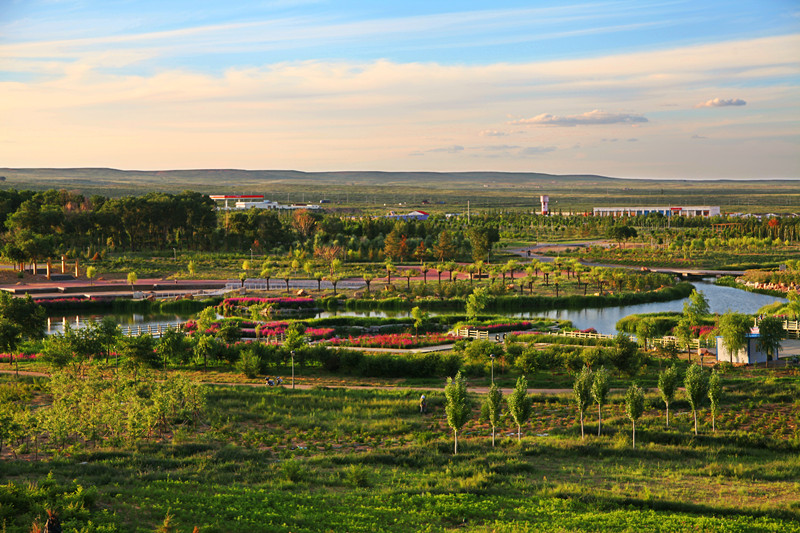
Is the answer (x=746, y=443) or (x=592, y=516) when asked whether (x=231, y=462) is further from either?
(x=746, y=443)

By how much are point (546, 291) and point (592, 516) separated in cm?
4381

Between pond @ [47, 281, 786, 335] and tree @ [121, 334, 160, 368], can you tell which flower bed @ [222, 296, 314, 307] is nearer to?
pond @ [47, 281, 786, 335]

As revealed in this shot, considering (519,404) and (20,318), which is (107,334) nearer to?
(20,318)

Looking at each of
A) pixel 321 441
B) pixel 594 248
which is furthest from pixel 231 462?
pixel 594 248

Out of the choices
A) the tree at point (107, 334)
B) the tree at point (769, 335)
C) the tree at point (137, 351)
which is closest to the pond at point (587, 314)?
the tree at point (769, 335)

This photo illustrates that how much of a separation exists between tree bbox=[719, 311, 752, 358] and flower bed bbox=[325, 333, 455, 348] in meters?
13.4

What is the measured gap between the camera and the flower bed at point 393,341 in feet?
127

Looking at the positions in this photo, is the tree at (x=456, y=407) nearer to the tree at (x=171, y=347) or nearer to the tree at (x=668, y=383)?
the tree at (x=668, y=383)

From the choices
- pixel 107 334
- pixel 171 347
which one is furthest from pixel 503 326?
pixel 107 334

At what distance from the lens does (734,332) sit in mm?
33719

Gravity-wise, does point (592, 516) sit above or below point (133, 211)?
below

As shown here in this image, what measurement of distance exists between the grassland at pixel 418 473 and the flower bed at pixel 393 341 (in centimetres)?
1118

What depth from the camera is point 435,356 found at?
33.8 metres

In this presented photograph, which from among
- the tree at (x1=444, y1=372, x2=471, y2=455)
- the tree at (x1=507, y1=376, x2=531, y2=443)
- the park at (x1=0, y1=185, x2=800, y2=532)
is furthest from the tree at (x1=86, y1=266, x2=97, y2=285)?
the tree at (x1=507, y1=376, x2=531, y2=443)
